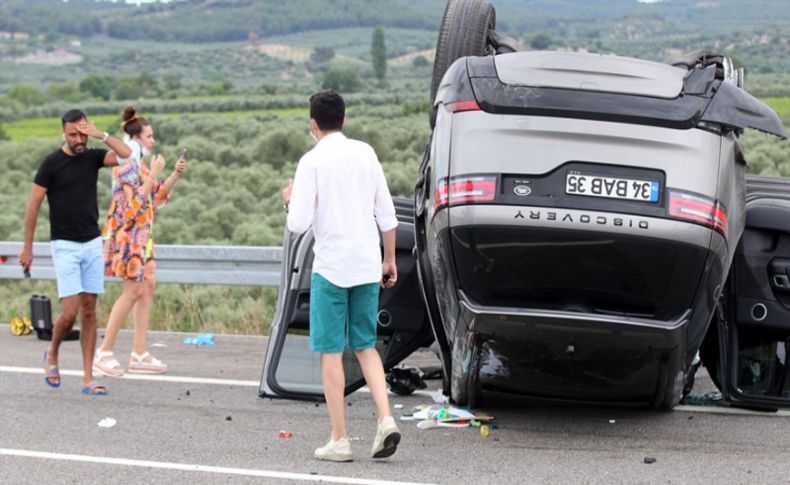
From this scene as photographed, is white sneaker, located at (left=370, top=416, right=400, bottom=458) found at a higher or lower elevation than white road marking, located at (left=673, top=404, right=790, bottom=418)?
higher

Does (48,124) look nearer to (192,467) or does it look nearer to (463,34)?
(463,34)

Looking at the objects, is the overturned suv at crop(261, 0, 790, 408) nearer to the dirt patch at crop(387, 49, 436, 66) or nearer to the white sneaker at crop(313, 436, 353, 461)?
the white sneaker at crop(313, 436, 353, 461)

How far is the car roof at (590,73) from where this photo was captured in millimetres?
6535

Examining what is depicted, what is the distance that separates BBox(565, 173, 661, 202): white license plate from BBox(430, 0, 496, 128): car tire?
1.72 m

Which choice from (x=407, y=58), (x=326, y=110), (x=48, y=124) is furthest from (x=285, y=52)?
(x=326, y=110)

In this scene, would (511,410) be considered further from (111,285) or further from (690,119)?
(111,285)

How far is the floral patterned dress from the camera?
9.59 meters

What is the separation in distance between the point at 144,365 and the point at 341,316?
3469mm

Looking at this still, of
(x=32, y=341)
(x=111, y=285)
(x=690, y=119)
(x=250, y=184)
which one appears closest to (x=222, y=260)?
(x=32, y=341)

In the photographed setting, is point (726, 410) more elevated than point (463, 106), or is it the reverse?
point (463, 106)

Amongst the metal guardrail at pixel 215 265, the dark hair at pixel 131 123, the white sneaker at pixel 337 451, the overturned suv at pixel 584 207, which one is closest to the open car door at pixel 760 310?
the overturned suv at pixel 584 207

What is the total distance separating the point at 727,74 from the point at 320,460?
3.23 m

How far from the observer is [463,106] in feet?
21.8

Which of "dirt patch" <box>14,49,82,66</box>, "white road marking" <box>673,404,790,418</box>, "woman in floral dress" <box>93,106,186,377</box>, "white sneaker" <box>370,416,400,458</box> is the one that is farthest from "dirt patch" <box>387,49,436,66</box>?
"white sneaker" <box>370,416,400,458</box>
